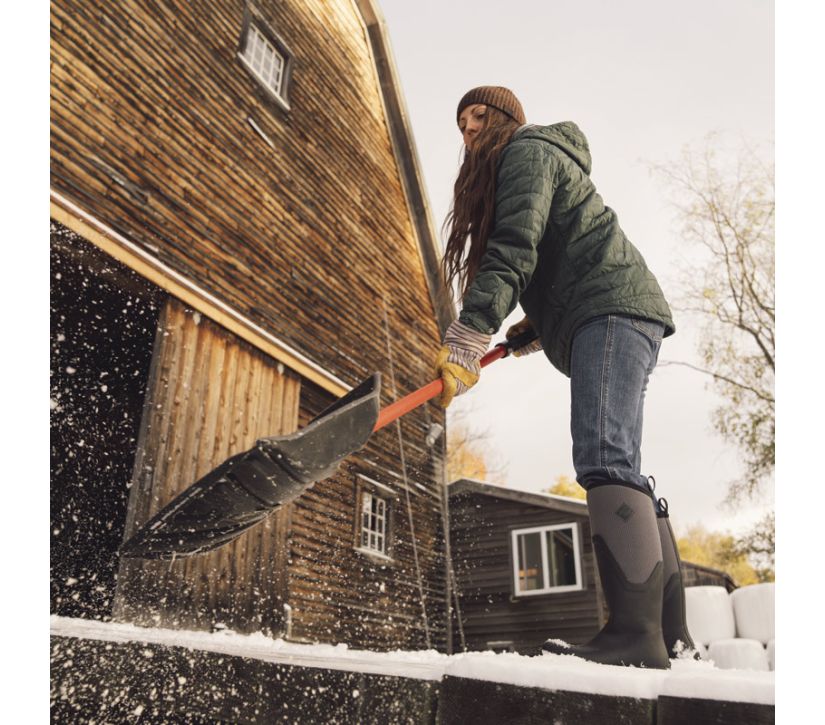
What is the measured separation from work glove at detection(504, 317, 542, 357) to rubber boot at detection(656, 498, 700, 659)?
0.89m

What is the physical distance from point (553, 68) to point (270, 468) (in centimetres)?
404

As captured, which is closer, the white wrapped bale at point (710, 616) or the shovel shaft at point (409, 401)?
the shovel shaft at point (409, 401)

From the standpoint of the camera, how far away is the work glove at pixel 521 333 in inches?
112

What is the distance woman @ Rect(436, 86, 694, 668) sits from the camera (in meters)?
1.89

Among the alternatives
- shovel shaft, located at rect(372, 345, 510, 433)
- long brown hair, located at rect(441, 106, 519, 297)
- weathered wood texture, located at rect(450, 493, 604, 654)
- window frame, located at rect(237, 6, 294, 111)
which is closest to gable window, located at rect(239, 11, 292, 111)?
window frame, located at rect(237, 6, 294, 111)

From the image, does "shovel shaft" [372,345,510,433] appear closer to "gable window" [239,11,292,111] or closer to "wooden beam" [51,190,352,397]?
"wooden beam" [51,190,352,397]

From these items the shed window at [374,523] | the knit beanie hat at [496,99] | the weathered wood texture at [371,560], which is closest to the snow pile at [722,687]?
the knit beanie hat at [496,99]

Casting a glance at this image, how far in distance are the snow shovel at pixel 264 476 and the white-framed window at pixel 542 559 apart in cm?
1134

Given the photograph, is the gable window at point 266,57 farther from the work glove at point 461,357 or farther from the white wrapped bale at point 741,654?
the white wrapped bale at point 741,654

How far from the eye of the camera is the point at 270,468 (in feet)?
6.61

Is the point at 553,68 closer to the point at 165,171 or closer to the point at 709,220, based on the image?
the point at 165,171

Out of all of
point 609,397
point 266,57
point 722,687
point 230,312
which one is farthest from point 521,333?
point 266,57

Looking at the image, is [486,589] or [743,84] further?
[486,589]
